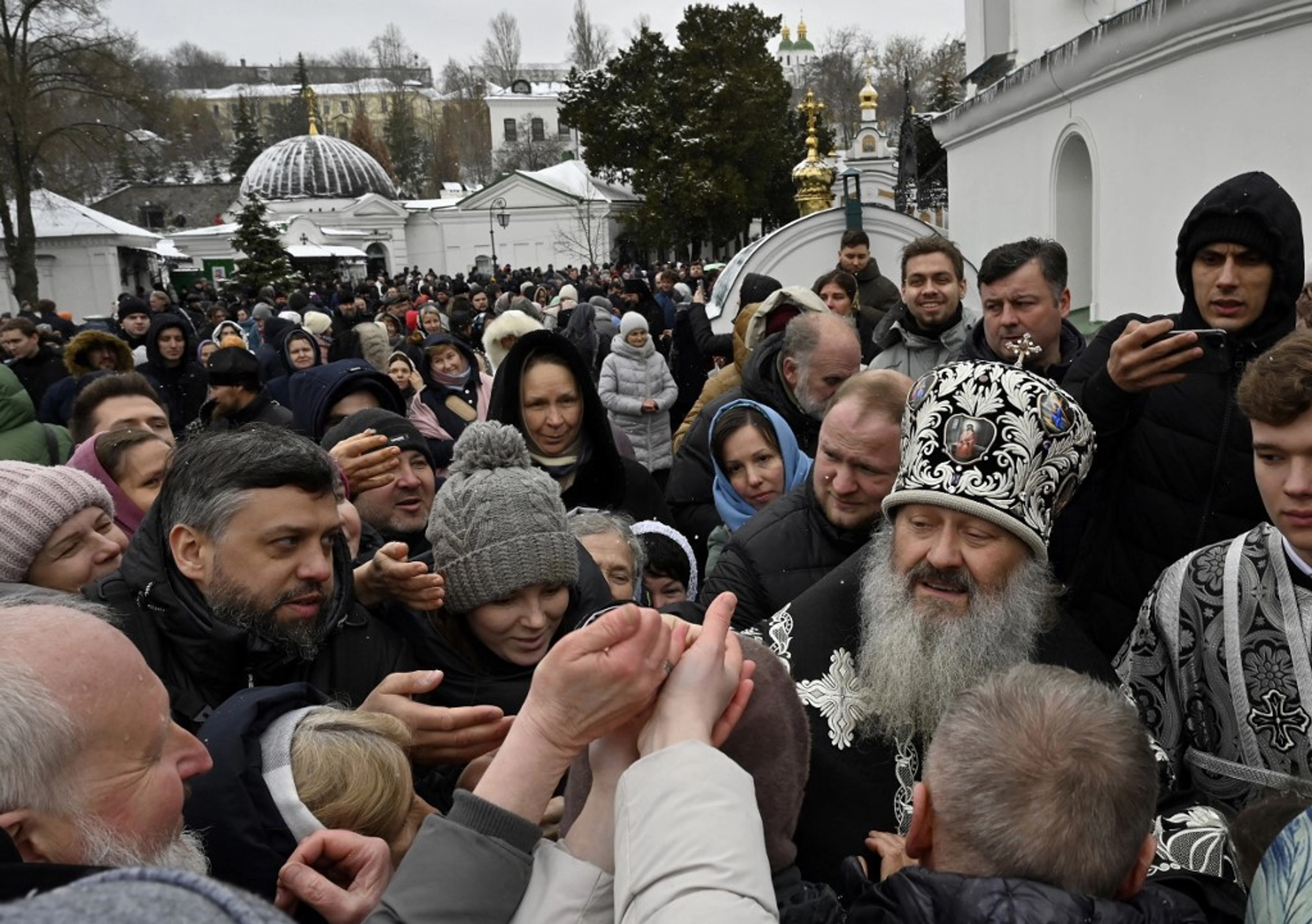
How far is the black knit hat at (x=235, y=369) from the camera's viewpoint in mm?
5641

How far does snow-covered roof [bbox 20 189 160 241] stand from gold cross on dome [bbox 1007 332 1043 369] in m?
40.2

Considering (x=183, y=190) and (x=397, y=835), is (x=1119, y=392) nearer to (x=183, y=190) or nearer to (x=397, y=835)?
(x=397, y=835)

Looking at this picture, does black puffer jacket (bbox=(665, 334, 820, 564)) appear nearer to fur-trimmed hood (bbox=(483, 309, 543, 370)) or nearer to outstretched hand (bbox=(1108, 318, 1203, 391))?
outstretched hand (bbox=(1108, 318, 1203, 391))

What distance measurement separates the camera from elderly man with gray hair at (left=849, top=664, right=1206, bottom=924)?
1395 millimetres

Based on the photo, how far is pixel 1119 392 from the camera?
2.70 meters

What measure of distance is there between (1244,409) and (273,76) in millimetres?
139208

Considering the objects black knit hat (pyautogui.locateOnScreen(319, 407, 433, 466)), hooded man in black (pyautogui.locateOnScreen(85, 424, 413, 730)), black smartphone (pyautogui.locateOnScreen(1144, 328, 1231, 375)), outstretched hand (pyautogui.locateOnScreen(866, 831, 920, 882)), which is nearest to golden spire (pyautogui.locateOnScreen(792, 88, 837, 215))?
black knit hat (pyautogui.locateOnScreen(319, 407, 433, 466))

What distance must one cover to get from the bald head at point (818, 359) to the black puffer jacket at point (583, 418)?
581mm

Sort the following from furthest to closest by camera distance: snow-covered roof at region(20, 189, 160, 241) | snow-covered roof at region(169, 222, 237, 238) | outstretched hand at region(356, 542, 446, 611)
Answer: snow-covered roof at region(169, 222, 237, 238)
snow-covered roof at region(20, 189, 160, 241)
outstretched hand at region(356, 542, 446, 611)

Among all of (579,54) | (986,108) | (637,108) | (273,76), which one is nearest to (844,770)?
(986,108)

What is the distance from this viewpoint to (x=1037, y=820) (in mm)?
1406

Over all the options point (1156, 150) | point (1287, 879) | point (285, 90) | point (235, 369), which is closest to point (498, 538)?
point (1287, 879)

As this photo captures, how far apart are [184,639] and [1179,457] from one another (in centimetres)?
253

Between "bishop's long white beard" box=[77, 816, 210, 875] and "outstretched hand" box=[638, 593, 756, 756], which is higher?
"outstretched hand" box=[638, 593, 756, 756]
